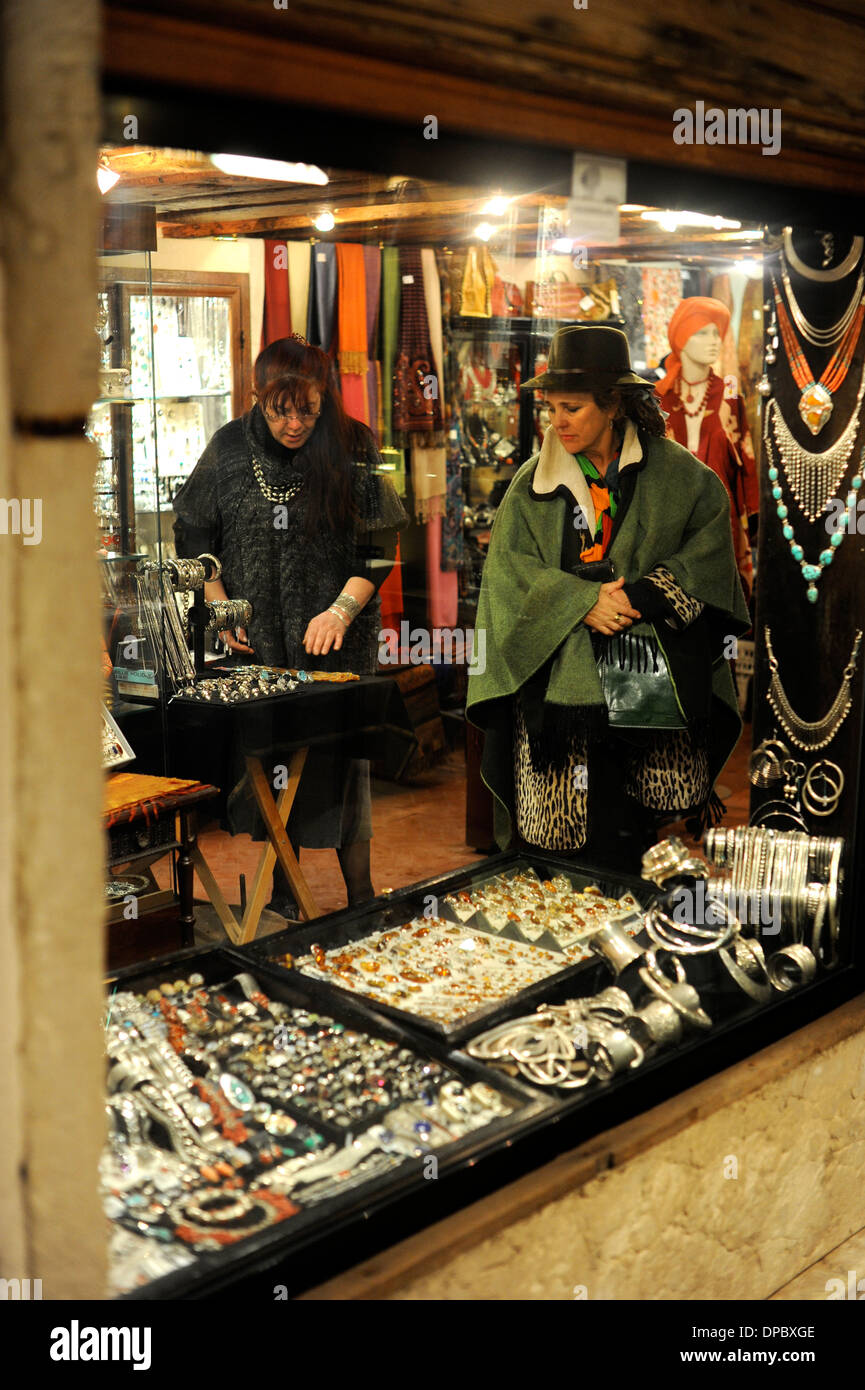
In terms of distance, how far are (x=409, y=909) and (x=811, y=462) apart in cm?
130

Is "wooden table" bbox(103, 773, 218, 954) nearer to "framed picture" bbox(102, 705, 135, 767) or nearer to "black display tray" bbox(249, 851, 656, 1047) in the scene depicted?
"framed picture" bbox(102, 705, 135, 767)

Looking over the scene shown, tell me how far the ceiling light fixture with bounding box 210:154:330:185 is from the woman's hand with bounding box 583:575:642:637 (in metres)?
1.16

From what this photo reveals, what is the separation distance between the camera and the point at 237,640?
13.7ft

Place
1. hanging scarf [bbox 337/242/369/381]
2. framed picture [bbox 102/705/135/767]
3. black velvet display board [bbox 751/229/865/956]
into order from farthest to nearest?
hanging scarf [bbox 337/242/369/381] < framed picture [bbox 102/705/135/767] < black velvet display board [bbox 751/229/865/956]

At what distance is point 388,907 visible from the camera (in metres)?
2.92

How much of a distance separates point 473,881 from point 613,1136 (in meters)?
0.99

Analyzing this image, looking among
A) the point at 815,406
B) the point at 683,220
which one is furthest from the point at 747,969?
the point at 683,220

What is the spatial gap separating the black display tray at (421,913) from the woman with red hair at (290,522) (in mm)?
1094

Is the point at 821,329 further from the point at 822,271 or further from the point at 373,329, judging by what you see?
the point at 373,329

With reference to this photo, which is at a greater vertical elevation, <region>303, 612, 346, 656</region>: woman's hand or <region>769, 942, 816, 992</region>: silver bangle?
<region>303, 612, 346, 656</region>: woman's hand

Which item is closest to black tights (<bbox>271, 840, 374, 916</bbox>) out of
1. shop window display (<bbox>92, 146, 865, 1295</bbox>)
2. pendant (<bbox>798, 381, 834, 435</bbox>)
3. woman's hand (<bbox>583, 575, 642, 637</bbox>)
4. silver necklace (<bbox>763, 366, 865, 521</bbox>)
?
shop window display (<bbox>92, 146, 865, 1295</bbox>)

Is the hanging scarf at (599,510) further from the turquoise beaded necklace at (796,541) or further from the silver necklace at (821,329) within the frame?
the silver necklace at (821,329)
